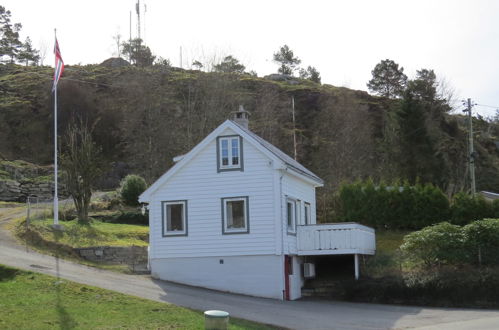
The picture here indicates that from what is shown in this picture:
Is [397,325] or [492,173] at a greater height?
[492,173]

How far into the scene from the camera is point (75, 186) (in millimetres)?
35156

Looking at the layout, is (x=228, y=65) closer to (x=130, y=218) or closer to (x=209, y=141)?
(x=130, y=218)

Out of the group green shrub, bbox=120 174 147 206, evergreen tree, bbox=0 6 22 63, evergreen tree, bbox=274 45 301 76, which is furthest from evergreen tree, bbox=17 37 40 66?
green shrub, bbox=120 174 147 206

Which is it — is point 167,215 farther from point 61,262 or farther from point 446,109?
point 446,109

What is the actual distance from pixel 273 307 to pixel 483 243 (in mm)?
9943

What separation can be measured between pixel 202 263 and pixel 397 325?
952 centimetres

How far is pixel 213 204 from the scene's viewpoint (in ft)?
87.9

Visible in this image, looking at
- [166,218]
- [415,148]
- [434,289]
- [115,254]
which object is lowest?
[434,289]

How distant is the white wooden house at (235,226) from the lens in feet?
84.7

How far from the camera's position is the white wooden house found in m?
25.8

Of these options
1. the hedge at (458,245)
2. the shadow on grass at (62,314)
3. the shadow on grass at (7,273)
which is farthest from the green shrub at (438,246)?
the shadow on grass at (7,273)

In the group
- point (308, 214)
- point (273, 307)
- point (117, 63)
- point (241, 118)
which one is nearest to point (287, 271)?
point (273, 307)

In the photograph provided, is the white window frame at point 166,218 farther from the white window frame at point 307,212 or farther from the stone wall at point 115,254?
the white window frame at point 307,212

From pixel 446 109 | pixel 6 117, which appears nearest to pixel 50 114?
pixel 6 117
